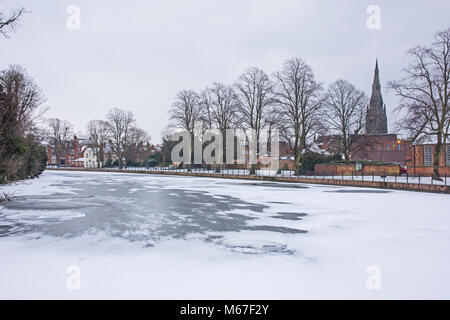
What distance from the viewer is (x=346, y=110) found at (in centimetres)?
4634

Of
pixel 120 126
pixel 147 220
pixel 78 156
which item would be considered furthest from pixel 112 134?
pixel 147 220

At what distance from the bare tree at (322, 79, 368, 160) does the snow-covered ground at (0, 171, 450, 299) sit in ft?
113

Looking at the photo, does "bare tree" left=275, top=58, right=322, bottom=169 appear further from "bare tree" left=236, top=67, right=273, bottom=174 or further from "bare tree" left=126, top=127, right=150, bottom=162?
"bare tree" left=126, top=127, right=150, bottom=162

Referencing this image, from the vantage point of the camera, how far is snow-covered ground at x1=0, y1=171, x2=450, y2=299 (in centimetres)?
480

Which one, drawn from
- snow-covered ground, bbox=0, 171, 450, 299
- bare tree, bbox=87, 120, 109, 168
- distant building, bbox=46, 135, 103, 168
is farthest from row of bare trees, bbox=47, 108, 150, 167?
snow-covered ground, bbox=0, 171, 450, 299

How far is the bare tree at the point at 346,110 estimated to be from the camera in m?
44.6

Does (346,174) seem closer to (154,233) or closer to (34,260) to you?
(154,233)

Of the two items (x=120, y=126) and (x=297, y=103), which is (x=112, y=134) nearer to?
(x=120, y=126)

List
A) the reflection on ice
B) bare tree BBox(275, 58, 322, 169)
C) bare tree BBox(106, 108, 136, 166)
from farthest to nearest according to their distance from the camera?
bare tree BBox(106, 108, 136, 166) → bare tree BBox(275, 58, 322, 169) → the reflection on ice

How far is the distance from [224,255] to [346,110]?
1770 inches

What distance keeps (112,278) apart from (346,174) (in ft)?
124

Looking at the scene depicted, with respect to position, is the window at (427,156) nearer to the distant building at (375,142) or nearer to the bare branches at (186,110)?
the distant building at (375,142)
